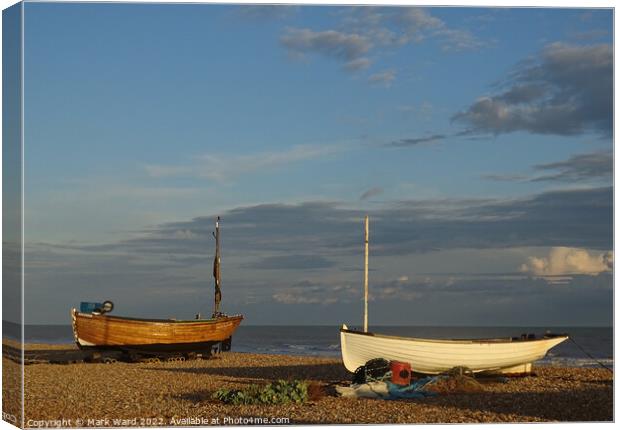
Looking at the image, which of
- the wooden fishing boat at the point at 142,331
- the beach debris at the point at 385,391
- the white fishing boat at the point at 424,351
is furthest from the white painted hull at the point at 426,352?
the wooden fishing boat at the point at 142,331

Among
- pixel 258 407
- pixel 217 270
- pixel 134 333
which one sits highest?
pixel 217 270

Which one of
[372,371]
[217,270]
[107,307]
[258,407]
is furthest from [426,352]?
[107,307]

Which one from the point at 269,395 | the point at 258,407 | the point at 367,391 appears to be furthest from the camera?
the point at 367,391

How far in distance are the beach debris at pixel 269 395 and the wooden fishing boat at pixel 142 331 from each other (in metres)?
6.70

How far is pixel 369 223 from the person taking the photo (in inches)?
803

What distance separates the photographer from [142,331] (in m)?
26.2

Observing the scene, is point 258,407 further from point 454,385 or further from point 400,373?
Result: point 454,385

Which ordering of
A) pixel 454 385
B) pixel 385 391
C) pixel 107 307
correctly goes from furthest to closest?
pixel 107 307 → pixel 454 385 → pixel 385 391

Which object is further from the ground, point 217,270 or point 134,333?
point 217,270

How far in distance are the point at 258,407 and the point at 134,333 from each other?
31.0 ft

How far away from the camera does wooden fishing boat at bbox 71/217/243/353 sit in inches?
1000

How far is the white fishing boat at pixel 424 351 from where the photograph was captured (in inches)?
765

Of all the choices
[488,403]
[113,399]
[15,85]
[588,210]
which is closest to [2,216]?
[15,85]

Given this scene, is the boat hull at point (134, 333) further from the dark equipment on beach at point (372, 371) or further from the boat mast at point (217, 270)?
the dark equipment on beach at point (372, 371)
